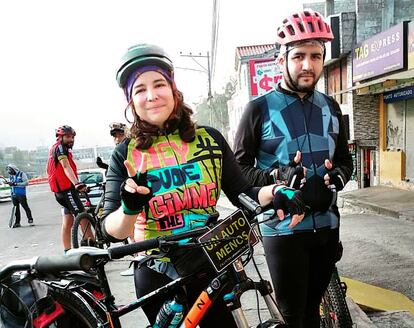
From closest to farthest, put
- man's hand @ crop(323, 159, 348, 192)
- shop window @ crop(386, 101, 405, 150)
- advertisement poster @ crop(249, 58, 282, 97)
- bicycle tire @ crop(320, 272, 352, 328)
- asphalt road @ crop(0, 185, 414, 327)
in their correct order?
1. man's hand @ crop(323, 159, 348, 192)
2. bicycle tire @ crop(320, 272, 352, 328)
3. asphalt road @ crop(0, 185, 414, 327)
4. advertisement poster @ crop(249, 58, 282, 97)
5. shop window @ crop(386, 101, 405, 150)

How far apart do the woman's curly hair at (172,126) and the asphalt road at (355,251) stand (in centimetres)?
155

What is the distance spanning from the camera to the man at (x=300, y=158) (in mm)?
2160

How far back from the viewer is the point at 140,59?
1723 millimetres

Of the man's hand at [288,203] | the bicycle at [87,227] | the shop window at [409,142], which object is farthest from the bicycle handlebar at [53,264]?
the shop window at [409,142]

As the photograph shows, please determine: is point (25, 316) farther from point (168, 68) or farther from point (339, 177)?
point (339, 177)

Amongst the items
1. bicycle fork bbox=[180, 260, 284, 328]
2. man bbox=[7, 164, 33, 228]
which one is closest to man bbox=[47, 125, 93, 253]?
bicycle fork bbox=[180, 260, 284, 328]

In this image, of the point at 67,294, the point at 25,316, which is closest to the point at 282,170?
the point at 67,294

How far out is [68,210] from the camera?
570cm

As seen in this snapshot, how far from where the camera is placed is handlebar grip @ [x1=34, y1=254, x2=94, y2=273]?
4.91ft

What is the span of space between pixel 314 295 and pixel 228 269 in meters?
1.00

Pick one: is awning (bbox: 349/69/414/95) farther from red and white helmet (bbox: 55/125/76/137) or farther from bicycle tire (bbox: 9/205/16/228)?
bicycle tire (bbox: 9/205/16/228)

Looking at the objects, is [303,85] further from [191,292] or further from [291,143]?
[191,292]

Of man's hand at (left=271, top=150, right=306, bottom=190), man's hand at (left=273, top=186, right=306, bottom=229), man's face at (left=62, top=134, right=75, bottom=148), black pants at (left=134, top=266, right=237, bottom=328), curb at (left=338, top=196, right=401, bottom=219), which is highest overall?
man's face at (left=62, top=134, right=75, bottom=148)

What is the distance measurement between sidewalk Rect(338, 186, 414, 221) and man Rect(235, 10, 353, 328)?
288 inches
